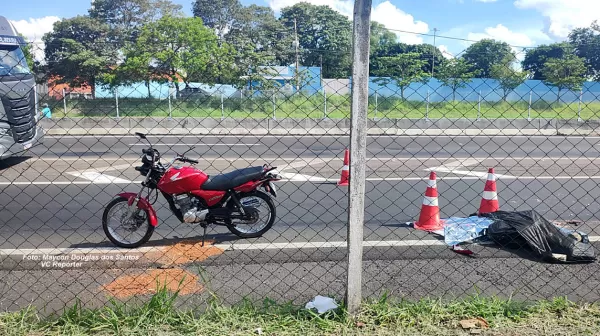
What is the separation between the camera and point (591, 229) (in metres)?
5.89

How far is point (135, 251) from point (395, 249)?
2723 millimetres

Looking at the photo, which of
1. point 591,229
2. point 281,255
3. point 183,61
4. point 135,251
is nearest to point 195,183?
point 135,251

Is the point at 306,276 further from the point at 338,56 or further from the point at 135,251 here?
the point at 338,56

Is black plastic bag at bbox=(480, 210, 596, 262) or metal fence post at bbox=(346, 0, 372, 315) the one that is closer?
metal fence post at bbox=(346, 0, 372, 315)

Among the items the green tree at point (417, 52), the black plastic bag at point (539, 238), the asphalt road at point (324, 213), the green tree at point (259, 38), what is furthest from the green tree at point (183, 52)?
the black plastic bag at point (539, 238)

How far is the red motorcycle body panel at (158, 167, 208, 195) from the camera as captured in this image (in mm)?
5445

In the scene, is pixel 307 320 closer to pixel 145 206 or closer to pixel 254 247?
pixel 254 247

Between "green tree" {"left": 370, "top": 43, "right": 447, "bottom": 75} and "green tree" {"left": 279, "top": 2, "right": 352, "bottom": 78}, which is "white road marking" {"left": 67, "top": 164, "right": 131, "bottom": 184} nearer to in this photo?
"green tree" {"left": 279, "top": 2, "right": 352, "bottom": 78}

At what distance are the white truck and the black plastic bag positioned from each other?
7.91 metres

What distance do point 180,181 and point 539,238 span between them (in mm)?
3754

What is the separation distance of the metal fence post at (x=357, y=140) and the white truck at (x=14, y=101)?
7.76 metres

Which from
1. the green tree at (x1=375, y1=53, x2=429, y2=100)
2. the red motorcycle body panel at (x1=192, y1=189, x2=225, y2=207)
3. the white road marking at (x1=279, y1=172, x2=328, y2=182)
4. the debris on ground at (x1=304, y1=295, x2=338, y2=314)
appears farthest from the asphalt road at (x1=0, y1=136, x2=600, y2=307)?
the green tree at (x1=375, y1=53, x2=429, y2=100)

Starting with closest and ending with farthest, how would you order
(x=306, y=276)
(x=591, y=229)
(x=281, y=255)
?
(x=306, y=276), (x=281, y=255), (x=591, y=229)

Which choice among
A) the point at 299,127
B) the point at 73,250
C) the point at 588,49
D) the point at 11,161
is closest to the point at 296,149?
the point at 299,127
